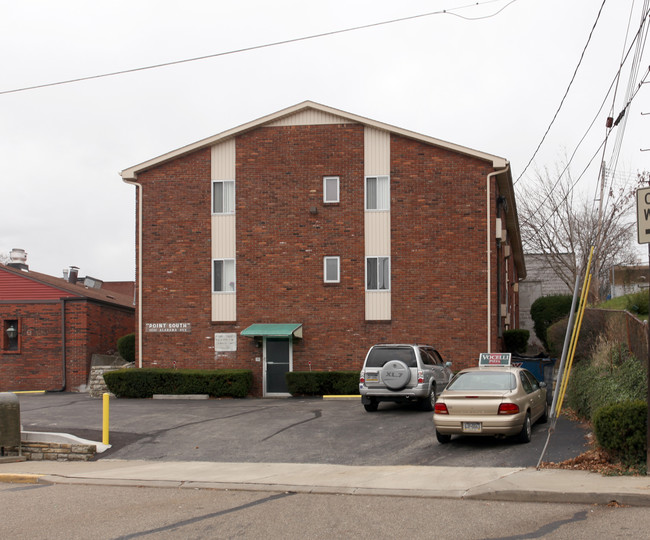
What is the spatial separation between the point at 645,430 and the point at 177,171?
67.0ft

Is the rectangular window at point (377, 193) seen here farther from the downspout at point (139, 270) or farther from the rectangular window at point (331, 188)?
the downspout at point (139, 270)

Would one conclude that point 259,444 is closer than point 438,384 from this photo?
Yes

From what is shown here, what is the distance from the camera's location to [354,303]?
25.8m

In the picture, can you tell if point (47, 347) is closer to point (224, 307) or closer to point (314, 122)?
point (224, 307)

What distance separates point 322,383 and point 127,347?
950cm

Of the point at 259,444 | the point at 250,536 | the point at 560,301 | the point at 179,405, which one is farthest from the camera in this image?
the point at 560,301

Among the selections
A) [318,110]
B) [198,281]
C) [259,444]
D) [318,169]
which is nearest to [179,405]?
[198,281]

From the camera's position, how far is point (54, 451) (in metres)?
15.0

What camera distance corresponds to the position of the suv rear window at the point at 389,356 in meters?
18.4

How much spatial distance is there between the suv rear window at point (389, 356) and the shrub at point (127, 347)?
46.5ft

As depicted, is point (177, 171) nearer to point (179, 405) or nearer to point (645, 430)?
point (179, 405)

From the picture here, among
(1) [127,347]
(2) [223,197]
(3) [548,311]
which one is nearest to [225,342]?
(2) [223,197]

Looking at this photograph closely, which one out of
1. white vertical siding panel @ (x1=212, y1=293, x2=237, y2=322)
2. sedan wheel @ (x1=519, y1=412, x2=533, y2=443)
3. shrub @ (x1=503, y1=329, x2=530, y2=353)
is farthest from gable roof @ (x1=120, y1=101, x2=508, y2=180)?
sedan wheel @ (x1=519, y1=412, x2=533, y2=443)

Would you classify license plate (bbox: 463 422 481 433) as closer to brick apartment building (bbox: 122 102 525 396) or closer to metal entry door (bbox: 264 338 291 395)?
brick apartment building (bbox: 122 102 525 396)
